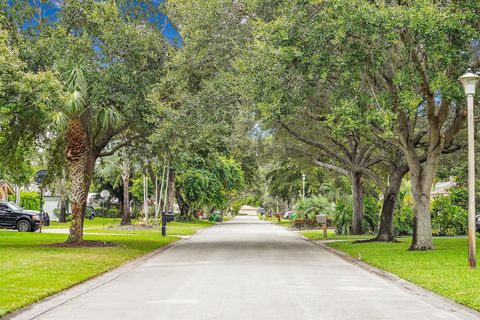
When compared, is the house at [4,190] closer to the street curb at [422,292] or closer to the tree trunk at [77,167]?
the tree trunk at [77,167]

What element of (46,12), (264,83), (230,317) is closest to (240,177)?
(46,12)

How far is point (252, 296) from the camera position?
39.1ft

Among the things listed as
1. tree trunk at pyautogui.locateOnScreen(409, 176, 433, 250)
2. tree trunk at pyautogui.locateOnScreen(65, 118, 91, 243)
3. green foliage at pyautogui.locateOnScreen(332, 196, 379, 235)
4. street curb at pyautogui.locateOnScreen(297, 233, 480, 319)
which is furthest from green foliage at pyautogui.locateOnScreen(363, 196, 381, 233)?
street curb at pyautogui.locateOnScreen(297, 233, 480, 319)

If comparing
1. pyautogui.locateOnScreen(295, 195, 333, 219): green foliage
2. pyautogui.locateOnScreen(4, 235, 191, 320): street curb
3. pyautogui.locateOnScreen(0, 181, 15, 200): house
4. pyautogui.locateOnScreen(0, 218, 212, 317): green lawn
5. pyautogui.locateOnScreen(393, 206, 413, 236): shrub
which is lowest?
pyautogui.locateOnScreen(4, 235, 191, 320): street curb

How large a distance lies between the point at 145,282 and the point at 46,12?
53.3ft

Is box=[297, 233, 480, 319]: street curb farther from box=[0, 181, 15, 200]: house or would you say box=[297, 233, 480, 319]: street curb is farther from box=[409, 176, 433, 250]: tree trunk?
box=[0, 181, 15, 200]: house

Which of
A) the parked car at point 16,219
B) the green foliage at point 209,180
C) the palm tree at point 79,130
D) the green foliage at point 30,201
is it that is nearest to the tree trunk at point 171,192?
the green foliage at point 209,180

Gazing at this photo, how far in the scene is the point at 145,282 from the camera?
47.9ft

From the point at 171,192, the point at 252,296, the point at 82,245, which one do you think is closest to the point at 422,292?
the point at 252,296

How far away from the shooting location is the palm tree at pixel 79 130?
2362cm

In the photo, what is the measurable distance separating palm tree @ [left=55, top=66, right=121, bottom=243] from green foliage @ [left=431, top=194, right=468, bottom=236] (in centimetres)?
2136

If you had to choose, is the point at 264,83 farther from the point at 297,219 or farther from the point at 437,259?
the point at 297,219

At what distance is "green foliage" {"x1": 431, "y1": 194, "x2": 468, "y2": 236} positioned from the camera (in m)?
38.4

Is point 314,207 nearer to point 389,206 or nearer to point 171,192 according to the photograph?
point 171,192
